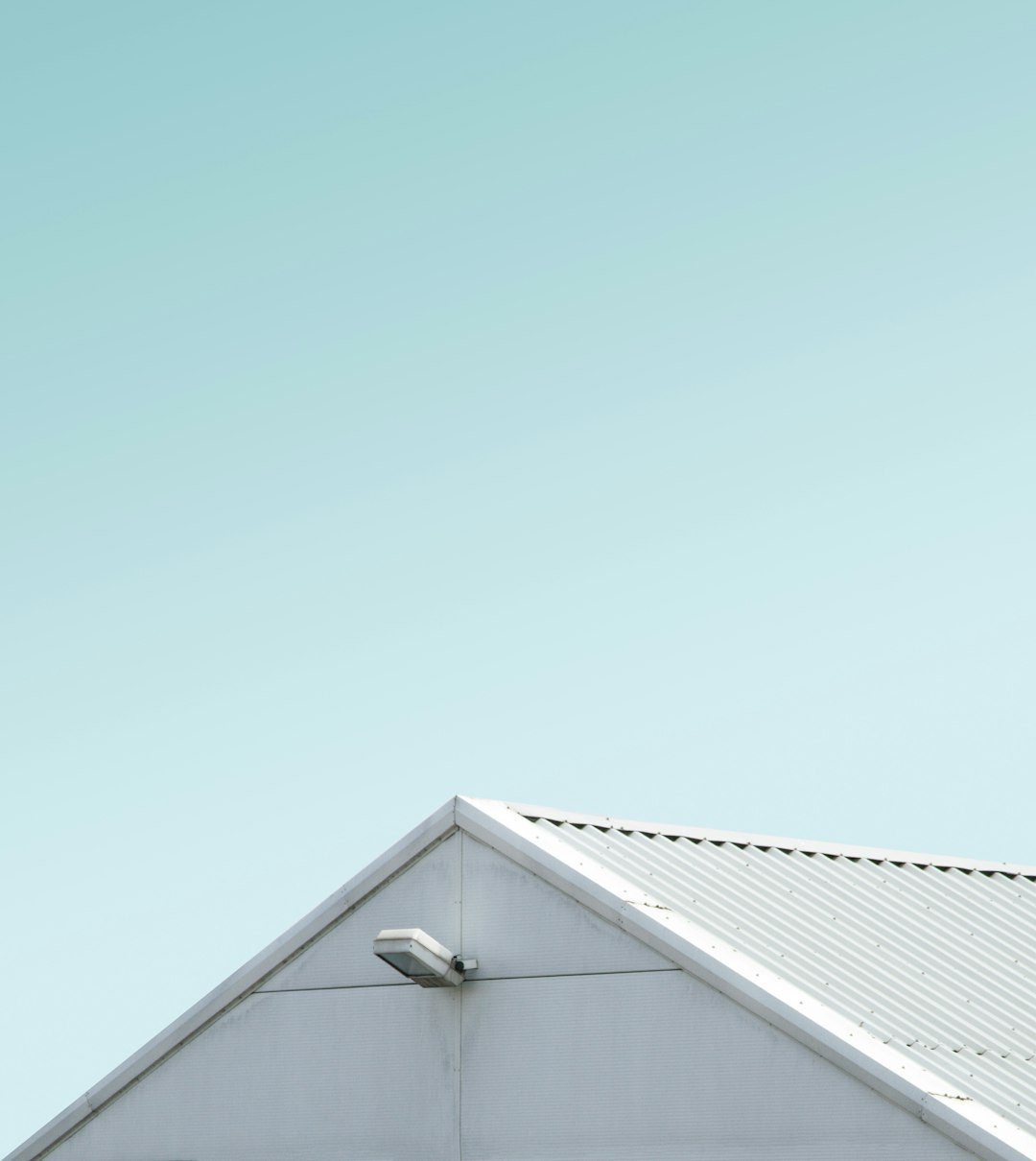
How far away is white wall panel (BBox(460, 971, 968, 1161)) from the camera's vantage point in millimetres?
13703

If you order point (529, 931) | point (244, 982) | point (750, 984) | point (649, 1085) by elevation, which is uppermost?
point (529, 931)

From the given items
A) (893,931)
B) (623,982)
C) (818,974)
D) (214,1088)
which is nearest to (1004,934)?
(893,931)

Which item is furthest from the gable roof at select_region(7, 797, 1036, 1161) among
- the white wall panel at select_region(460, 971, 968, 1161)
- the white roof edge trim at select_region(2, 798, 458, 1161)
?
the white wall panel at select_region(460, 971, 968, 1161)

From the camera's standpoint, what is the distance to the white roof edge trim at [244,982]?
16281mm

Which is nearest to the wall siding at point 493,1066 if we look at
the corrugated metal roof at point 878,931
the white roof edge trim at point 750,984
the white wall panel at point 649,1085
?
the white wall panel at point 649,1085

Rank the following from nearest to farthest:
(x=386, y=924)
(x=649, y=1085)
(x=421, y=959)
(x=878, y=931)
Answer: (x=649, y=1085) → (x=421, y=959) → (x=386, y=924) → (x=878, y=931)

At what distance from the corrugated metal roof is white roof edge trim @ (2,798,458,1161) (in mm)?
975

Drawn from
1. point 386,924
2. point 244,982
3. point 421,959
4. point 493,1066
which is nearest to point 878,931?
point 493,1066

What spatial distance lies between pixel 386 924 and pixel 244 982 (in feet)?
5.02

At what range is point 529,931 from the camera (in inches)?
611

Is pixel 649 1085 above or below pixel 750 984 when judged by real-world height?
below

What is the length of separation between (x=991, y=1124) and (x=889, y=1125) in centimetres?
73

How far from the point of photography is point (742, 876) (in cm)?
1802

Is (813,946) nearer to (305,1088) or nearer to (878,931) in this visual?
(878,931)
